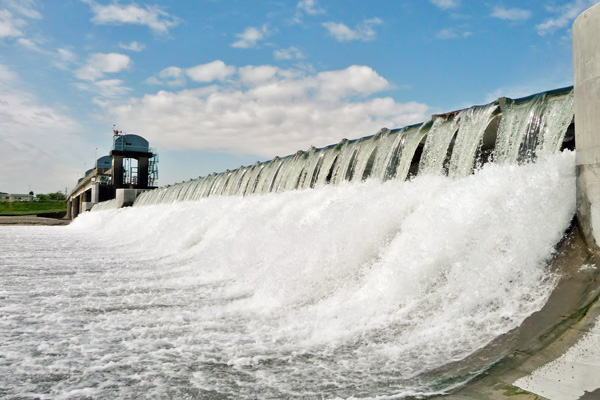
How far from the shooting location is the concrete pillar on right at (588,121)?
528 centimetres

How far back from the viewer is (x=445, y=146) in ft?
35.5

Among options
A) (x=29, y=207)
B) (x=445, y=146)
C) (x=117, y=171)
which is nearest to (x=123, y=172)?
(x=117, y=171)

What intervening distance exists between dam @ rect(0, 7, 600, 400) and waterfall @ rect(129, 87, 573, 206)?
0.16ft

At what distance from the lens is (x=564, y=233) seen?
219 inches

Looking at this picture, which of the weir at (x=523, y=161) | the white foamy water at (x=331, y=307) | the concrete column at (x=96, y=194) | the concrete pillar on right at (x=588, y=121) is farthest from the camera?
the concrete column at (x=96, y=194)

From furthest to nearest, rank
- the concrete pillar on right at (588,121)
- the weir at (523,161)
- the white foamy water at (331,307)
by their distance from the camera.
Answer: the concrete pillar on right at (588,121)
the white foamy water at (331,307)
the weir at (523,161)

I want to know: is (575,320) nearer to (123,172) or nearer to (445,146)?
(445,146)

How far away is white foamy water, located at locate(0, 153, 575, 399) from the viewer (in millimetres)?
4164

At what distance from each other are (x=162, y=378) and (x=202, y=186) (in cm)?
2648

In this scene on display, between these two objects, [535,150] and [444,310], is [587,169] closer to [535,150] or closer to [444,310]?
[444,310]

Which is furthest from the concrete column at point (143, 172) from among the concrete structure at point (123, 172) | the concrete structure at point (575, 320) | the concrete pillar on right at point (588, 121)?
the concrete structure at point (575, 320)

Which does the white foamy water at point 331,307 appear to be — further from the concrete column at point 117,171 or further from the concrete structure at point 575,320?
the concrete column at point 117,171

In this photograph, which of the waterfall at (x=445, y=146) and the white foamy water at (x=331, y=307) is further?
the waterfall at (x=445, y=146)

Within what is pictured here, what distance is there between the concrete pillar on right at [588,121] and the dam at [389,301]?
0.03 m
